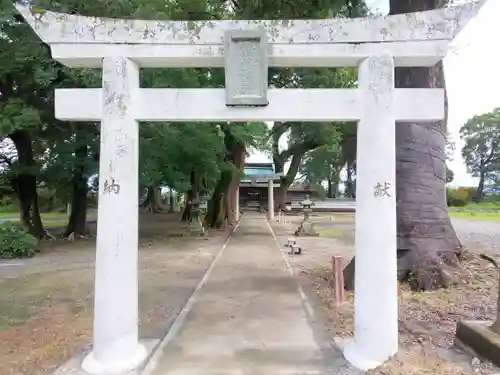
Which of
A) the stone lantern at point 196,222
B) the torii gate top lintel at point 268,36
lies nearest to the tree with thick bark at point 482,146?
the stone lantern at point 196,222

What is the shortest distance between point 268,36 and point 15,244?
12.0m

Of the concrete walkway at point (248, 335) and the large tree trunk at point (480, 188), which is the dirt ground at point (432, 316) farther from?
the large tree trunk at point (480, 188)

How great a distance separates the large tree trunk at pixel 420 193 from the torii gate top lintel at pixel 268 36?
12.3ft

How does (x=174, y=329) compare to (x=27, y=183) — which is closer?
(x=174, y=329)

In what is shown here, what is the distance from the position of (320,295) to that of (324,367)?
3.55m

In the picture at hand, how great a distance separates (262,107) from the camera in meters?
4.89

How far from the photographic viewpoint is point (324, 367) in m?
4.80

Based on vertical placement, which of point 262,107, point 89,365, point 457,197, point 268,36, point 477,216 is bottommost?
point 89,365

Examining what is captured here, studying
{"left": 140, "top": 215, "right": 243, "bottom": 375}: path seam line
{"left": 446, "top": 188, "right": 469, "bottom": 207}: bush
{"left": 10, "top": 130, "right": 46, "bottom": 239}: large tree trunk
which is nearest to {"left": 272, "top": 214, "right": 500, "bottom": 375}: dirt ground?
{"left": 140, "top": 215, "right": 243, "bottom": 375}: path seam line

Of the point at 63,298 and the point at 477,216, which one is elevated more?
the point at 477,216

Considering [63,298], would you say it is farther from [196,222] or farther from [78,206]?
[196,222]

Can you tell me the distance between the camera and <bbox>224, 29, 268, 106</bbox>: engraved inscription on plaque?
4.86 metres

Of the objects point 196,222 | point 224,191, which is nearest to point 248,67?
point 196,222

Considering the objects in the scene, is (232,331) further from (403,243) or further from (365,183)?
(403,243)
